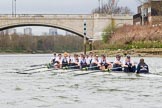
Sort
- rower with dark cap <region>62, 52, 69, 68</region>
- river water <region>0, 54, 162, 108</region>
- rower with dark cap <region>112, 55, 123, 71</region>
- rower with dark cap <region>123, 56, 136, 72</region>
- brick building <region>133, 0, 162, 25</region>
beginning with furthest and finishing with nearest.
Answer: brick building <region>133, 0, 162, 25</region> → rower with dark cap <region>62, 52, 69, 68</region> → rower with dark cap <region>112, 55, 123, 71</region> → rower with dark cap <region>123, 56, 136, 72</region> → river water <region>0, 54, 162, 108</region>

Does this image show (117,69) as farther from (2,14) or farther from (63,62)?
(2,14)

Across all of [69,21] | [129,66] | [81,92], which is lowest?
[81,92]

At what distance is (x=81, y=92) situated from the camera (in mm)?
27781

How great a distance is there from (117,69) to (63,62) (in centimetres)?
610

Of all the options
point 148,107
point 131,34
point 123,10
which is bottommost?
point 148,107

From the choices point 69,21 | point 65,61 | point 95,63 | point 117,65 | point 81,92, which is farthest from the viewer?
point 69,21

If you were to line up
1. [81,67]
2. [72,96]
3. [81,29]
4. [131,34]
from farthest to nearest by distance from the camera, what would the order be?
[81,29] < [131,34] < [81,67] < [72,96]

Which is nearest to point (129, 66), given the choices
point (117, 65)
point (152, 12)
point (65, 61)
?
point (117, 65)

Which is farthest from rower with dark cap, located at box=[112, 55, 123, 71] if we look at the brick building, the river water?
the brick building

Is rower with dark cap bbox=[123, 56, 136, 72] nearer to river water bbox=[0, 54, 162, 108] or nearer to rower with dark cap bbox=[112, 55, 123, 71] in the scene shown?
rower with dark cap bbox=[112, 55, 123, 71]

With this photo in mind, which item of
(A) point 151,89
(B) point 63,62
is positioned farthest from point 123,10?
(A) point 151,89

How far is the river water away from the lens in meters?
23.9

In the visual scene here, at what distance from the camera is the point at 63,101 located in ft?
80.6

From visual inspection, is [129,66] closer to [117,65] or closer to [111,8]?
[117,65]
